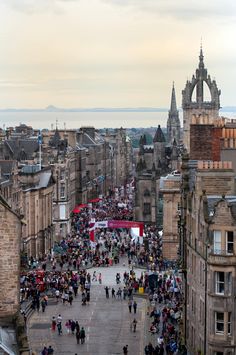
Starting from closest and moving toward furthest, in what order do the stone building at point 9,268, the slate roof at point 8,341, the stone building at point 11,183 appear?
the slate roof at point 8,341 < the stone building at point 9,268 < the stone building at point 11,183

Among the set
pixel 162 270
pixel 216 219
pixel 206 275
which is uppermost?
pixel 216 219

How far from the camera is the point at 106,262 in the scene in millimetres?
72500

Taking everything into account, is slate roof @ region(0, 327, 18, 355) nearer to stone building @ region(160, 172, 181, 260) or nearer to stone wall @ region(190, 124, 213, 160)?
stone wall @ region(190, 124, 213, 160)

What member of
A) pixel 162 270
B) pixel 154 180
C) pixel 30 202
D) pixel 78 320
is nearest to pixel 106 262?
pixel 162 270

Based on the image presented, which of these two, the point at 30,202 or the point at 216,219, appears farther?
the point at 30,202

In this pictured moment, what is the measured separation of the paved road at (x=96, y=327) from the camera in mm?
45375

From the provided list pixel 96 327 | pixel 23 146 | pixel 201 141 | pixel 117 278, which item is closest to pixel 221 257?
pixel 201 141

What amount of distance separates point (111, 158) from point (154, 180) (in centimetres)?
6852

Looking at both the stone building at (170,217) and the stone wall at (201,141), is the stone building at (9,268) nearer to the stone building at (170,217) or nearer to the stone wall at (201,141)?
the stone wall at (201,141)

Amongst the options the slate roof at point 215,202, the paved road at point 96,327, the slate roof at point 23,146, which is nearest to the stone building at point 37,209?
the paved road at point 96,327

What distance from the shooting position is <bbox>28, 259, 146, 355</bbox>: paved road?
149 feet

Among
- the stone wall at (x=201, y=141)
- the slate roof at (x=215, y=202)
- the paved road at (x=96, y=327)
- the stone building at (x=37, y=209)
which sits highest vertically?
the stone wall at (x=201, y=141)

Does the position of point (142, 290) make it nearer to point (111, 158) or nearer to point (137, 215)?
point (137, 215)

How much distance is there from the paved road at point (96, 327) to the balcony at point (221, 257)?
1262 centimetres
